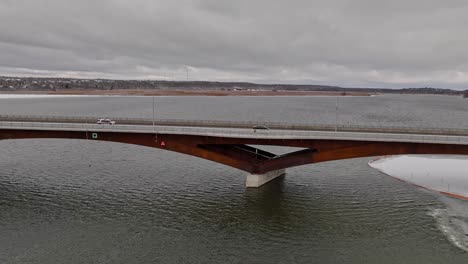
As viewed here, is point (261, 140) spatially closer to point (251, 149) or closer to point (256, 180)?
point (256, 180)

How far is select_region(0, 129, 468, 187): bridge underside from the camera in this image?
37562mm

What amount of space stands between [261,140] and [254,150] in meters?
4.93

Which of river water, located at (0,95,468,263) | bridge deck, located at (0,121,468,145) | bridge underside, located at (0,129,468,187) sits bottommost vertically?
river water, located at (0,95,468,263)

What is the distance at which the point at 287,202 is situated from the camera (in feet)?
120

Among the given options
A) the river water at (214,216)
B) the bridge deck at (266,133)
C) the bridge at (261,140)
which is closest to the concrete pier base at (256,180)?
the bridge at (261,140)

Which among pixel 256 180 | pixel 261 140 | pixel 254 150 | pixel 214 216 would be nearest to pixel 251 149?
pixel 254 150

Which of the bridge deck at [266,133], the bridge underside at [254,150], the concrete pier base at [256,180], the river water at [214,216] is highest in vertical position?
the bridge deck at [266,133]

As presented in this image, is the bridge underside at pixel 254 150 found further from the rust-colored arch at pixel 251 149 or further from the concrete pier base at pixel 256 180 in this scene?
the concrete pier base at pixel 256 180

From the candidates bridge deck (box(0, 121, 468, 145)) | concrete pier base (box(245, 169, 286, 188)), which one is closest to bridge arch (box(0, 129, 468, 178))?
concrete pier base (box(245, 169, 286, 188))

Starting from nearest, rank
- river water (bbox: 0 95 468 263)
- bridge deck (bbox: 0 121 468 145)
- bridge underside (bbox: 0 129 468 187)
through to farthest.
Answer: river water (bbox: 0 95 468 263)
bridge deck (bbox: 0 121 468 145)
bridge underside (bbox: 0 129 468 187)

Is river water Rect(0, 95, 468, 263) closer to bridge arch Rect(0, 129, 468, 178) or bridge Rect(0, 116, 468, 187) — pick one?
bridge arch Rect(0, 129, 468, 178)

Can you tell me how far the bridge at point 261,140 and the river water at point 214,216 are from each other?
3206 millimetres

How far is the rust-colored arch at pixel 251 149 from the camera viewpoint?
37.6m

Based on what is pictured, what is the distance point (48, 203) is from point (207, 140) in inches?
629
